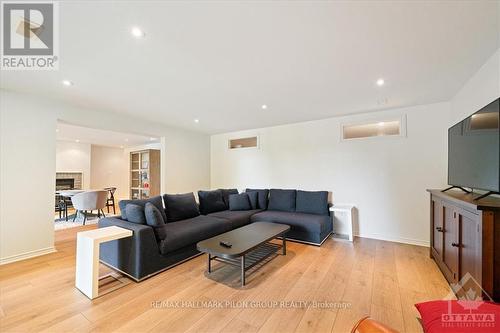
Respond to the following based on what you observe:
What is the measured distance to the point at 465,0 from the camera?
1.45 meters

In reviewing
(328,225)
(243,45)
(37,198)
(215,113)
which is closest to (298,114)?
(215,113)

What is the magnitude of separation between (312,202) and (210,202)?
2081 millimetres

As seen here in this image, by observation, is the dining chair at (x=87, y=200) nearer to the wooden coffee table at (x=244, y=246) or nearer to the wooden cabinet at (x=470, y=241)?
the wooden coffee table at (x=244, y=246)

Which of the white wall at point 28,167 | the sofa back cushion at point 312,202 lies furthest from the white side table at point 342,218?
the white wall at point 28,167

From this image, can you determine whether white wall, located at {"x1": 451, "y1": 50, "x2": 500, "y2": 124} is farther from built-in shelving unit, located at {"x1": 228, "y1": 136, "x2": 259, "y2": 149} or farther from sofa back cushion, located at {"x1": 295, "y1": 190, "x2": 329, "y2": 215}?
built-in shelving unit, located at {"x1": 228, "y1": 136, "x2": 259, "y2": 149}

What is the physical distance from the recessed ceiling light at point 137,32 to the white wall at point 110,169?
750 centimetres

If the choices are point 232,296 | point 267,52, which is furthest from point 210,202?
point 267,52

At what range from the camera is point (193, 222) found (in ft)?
11.1

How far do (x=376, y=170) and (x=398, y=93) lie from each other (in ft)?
4.71

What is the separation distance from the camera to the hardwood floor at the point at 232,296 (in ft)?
5.71

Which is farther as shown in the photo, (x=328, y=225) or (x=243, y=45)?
(x=328, y=225)

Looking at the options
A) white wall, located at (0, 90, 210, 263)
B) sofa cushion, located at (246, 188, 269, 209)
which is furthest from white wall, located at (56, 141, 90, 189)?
sofa cushion, located at (246, 188, 269, 209)

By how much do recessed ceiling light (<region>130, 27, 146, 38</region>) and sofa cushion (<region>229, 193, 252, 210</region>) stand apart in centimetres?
342

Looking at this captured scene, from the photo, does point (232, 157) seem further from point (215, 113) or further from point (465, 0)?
point (465, 0)
